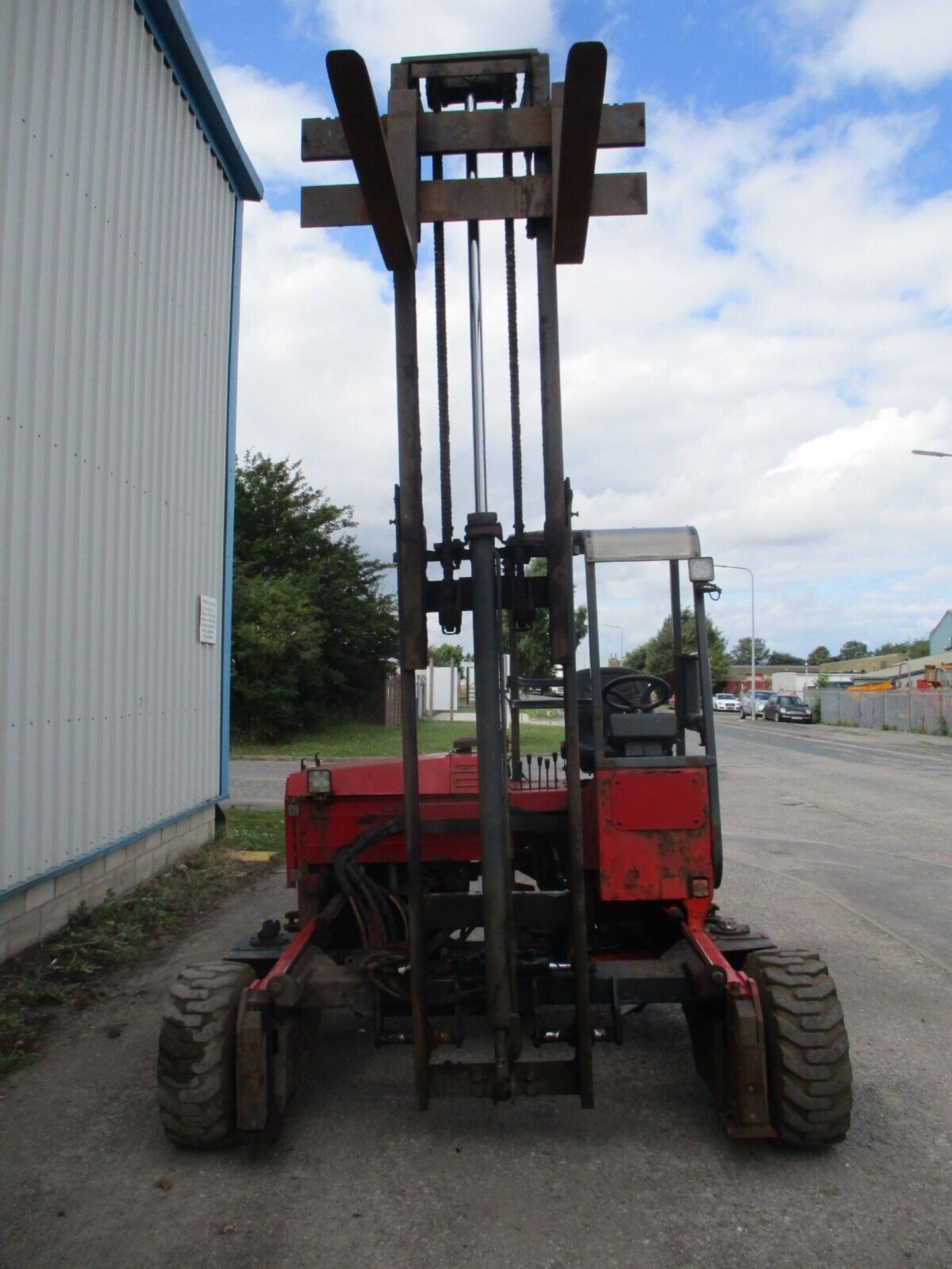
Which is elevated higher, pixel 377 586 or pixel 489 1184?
pixel 377 586

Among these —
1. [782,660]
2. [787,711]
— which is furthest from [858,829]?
[782,660]

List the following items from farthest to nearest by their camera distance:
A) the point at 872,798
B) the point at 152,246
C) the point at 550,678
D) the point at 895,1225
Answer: the point at 872,798 < the point at 152,246 < the point at 550,678 < the point at 895,1225

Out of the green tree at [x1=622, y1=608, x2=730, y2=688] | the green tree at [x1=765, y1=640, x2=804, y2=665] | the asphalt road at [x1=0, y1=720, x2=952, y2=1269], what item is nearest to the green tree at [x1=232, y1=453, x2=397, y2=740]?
the green tree at [x1=622, y1=608, x2=730, y2=688]

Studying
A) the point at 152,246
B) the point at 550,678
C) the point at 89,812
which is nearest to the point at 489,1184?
the point at 550,678

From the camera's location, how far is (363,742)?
26.5m

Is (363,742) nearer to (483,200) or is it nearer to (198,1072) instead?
(198,1072)

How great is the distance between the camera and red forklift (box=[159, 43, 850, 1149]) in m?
3.85

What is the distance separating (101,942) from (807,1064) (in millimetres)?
5125

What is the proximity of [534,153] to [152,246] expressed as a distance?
19.6ft

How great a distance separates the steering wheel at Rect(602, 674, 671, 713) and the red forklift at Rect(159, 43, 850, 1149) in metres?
0.52

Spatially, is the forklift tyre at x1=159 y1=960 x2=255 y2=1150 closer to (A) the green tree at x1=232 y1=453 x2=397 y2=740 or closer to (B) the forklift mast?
(B) the forklift mast

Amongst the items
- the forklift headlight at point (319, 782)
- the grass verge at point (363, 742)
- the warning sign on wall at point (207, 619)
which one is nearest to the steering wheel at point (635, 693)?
the forklift headlight at point (319, 782)

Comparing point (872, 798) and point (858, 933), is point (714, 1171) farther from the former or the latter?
point (872, 798)

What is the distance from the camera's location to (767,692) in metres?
68.6
